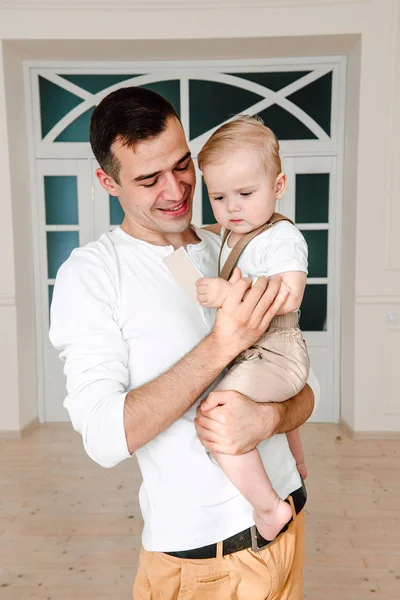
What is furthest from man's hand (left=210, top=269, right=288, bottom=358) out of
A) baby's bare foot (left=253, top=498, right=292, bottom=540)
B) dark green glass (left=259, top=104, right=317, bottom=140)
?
dark green glass (left=259, top=104, right=317, bottom=140)

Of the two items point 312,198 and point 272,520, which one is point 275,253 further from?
point 312,198

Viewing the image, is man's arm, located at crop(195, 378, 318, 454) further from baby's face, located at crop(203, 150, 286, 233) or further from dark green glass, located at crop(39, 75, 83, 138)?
dark green glass, located at crop(39, 75, 83, 138)

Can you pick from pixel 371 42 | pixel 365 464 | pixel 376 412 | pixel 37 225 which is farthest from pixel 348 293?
pixel 37 225

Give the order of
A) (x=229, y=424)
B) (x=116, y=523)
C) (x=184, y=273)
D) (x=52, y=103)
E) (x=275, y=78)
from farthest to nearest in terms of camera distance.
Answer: (x=52, y=103) < (x=275, y=78) < (x=116, y=523) < (x=184, y=273) < (x=229, y=424)

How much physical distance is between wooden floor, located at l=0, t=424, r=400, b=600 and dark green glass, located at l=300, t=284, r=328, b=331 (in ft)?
3.51

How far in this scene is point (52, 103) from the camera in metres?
5.00

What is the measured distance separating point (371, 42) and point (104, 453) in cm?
420

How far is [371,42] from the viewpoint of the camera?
4320 mm

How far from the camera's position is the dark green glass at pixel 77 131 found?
499cm

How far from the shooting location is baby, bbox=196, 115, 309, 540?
1.33 metres

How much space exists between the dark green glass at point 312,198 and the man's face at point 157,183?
3800 mm

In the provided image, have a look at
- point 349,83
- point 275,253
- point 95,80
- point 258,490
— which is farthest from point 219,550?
point 95,80

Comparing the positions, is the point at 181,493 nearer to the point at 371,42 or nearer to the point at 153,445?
the point at 153,445

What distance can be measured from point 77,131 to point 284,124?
1.82 m
